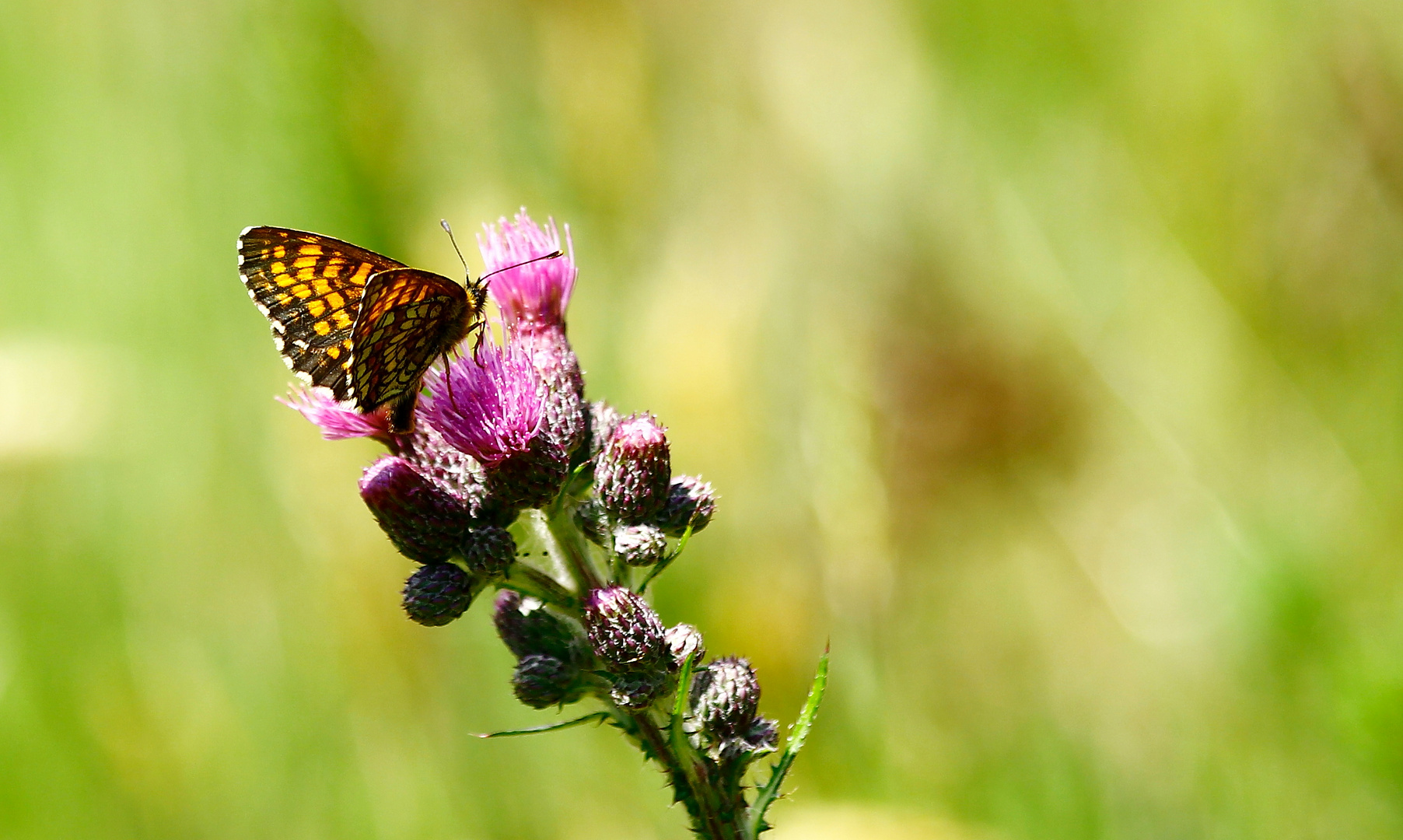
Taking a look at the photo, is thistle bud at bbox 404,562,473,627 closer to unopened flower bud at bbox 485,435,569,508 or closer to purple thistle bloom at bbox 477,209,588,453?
unopened flower bud at bbox 485,435,569,508

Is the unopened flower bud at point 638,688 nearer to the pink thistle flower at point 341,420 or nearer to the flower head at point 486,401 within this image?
the flower head at point 486,401

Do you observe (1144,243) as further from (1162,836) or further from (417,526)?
(417,526)

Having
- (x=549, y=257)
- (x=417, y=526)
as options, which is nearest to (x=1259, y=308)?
(x=549, y=257)

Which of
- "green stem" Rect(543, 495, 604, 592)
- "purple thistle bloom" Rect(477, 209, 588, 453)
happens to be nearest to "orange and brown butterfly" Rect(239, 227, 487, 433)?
"purple thistle bloom" Rect(477, 209, 588, 453)

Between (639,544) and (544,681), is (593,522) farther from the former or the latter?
(544,681)

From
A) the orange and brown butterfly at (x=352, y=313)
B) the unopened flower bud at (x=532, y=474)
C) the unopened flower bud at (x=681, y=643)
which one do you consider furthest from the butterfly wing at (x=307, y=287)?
the unopened flower bud at (x=681, y=643)

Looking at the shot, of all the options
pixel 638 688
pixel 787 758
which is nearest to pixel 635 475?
pixel 638 688
